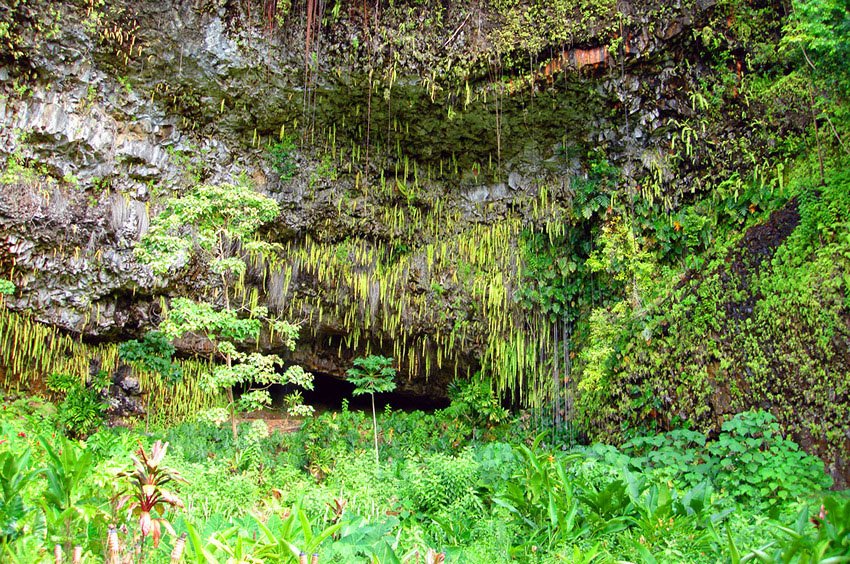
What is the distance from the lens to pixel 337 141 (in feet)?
32.1

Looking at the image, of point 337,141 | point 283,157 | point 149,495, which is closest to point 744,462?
point 149,495

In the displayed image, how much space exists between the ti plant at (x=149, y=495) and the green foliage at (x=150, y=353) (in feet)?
12.8

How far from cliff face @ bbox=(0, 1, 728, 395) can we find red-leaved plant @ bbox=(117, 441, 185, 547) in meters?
5.92

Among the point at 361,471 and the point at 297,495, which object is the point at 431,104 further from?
the point at 297,495

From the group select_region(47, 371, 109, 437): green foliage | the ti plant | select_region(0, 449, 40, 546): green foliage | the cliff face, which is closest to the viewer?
select_region(0, 449, 40, 546): green foliage

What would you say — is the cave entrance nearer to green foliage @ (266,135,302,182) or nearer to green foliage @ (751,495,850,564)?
green foliage @ (266,135,302,182)

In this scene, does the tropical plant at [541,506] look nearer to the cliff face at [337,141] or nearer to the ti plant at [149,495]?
the ti plant at [149,495]

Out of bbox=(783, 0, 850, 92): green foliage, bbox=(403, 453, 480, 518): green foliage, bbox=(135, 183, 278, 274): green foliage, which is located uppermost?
bbox=(783, 0, 850, 92): green foliage

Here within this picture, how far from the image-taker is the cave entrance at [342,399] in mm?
11070

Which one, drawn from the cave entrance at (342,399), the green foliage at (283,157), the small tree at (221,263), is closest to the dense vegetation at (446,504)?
the small tree at (221,263)

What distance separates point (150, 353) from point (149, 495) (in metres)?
4.31

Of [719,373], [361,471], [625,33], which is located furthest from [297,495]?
[625,33]

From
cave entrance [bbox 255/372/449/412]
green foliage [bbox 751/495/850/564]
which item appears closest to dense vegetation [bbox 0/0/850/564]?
green foliage [bbox 751/495/850/564]

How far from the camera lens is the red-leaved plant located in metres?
3.42
